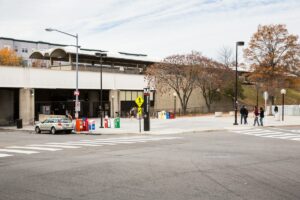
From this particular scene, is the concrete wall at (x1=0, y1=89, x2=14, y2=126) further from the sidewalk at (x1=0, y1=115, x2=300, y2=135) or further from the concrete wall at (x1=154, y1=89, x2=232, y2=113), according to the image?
the concrete wall at (x1=154, y1=89, x2=232, y2=113)

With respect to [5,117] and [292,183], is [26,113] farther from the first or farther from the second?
[292,183]

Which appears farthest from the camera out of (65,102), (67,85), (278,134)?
(65,102)

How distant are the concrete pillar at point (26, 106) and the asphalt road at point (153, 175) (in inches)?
1352

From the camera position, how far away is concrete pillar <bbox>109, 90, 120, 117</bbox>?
62700 millimetres

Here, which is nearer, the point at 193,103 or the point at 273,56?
the point at 273,56

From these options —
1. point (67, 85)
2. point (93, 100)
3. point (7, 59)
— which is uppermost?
point (7, 59)

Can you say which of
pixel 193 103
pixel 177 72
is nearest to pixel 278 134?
pixel 177 72

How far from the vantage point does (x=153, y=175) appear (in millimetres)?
11570

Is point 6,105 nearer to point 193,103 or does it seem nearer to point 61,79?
point 61,79

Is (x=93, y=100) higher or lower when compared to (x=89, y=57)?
lower

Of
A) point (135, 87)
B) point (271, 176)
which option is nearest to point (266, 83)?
point (135, 87)

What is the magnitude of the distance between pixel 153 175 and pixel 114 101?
171 feet

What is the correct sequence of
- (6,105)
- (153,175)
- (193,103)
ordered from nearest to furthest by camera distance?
1. (153,175)
2. (6,105)
3. (193,103)

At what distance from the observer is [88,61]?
219 feet
